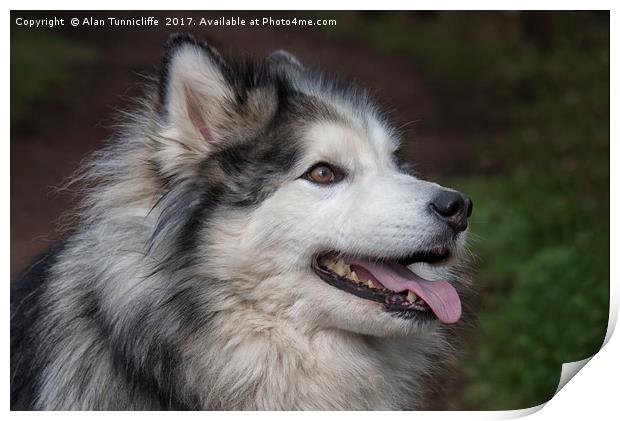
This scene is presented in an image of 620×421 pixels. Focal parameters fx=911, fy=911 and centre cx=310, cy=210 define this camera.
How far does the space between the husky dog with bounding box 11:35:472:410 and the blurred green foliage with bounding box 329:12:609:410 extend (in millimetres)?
1014

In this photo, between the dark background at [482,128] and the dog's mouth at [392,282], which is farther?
the dark background at [482,128]

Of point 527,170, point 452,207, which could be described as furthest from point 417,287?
point 527,170

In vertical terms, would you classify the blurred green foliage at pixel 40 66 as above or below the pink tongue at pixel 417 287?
above

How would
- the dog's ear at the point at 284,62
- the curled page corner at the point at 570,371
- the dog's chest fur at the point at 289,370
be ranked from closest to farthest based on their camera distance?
the dog's chest fur at the point at 289,370
the dog's ear at the point at 284,62
the curled page corner at the point at 570,371

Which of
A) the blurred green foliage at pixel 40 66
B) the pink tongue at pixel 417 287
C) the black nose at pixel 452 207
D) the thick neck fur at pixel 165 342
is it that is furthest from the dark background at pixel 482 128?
the black nose at pixel 452 207

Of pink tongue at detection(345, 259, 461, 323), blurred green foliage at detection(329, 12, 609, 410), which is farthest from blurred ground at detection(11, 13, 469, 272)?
pink tongue at detection(345, 259, 461, 323)

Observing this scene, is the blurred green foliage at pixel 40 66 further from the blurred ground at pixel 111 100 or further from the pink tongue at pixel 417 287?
the pink tongue at pixel 417 287

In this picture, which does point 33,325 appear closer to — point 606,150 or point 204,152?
point 204,152

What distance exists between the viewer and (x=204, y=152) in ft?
9.25

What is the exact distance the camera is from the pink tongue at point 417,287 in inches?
109

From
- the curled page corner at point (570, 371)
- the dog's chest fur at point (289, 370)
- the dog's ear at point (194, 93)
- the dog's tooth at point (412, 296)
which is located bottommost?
the curled page corner at point (570, 371)

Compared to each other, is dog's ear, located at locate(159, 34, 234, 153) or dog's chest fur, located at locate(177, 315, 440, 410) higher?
dog's ear, located at locate(159, 34, 234, 153)

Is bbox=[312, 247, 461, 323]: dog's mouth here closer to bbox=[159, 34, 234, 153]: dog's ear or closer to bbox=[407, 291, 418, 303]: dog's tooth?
bbox=[407, 291, 418, 303]: dog's tooth

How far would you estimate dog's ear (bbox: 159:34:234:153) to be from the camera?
271 centimetres
